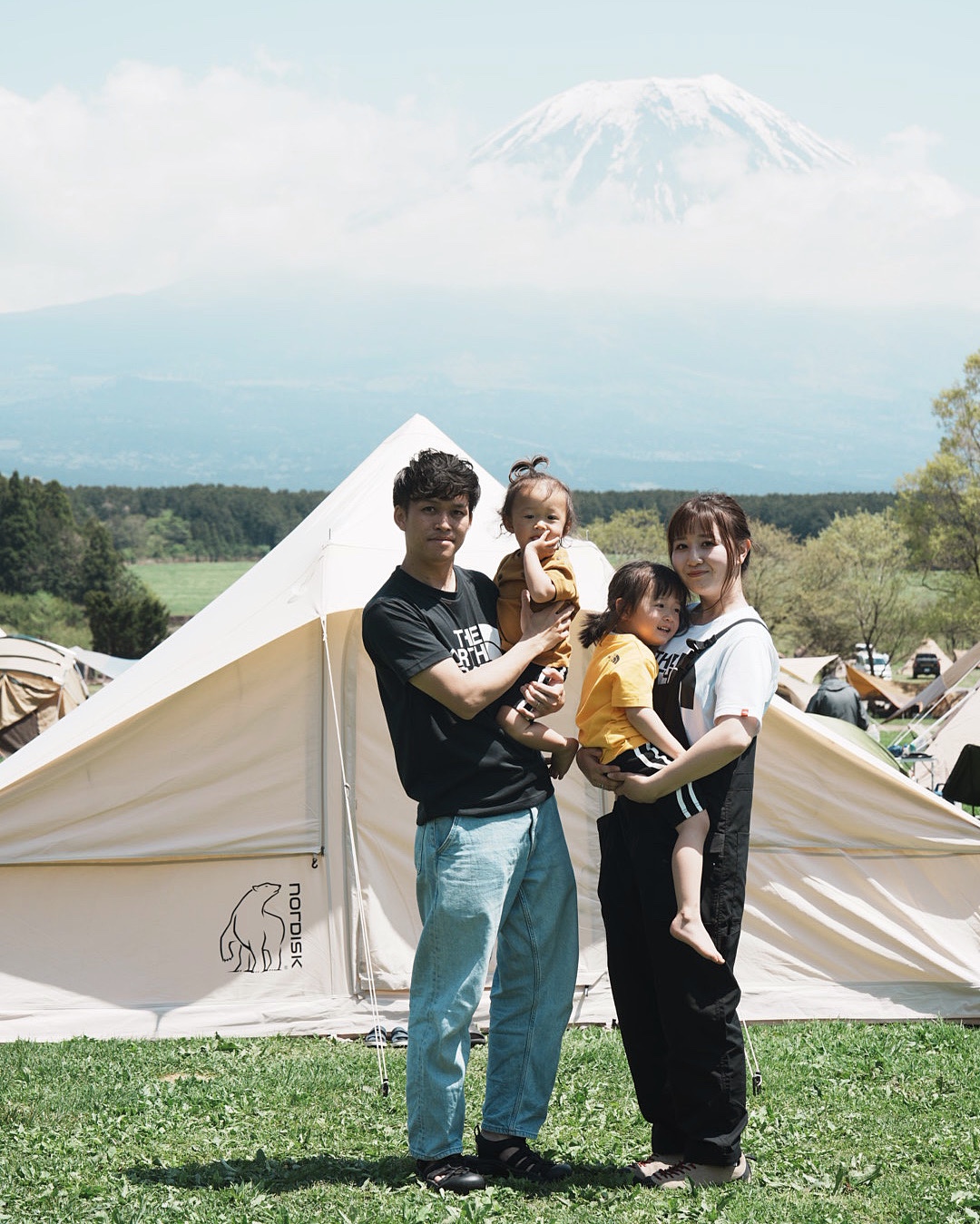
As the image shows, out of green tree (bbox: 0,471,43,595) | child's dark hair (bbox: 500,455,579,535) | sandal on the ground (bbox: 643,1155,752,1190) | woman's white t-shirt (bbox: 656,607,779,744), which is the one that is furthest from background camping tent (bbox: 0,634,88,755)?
green tree (bbox: 0,471,43,595)

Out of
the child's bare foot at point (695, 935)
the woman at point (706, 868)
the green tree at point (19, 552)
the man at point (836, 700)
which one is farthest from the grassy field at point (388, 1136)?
the green tree at point (19, 552)

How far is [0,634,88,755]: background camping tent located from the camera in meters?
18.9

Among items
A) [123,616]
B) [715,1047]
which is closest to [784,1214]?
[715,1047]

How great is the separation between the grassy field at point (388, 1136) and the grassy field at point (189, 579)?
7121 centimetres

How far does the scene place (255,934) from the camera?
→ 5047 millimetres

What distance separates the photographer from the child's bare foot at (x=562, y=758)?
3.12 m

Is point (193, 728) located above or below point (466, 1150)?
above

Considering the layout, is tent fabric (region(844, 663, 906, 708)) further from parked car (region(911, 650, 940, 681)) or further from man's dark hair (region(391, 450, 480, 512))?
man's dark hair (region(391, 450, 480, 512))

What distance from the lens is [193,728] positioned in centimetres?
505

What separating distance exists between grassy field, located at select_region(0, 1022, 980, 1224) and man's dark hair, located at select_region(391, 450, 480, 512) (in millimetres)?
1707

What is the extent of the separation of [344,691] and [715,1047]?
262 cm

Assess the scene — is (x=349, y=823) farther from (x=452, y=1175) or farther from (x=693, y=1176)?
(x=693, y=1176)

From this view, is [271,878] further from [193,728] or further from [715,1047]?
[715,1047]

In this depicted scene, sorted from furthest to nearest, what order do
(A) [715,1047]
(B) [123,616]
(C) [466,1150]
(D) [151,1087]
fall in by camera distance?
(B) [123,616]
(D) [151,1087]
(C) [466,1150]
(A) [715,1047]
